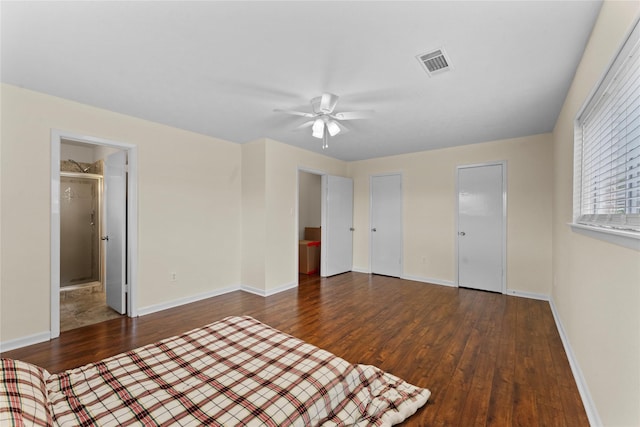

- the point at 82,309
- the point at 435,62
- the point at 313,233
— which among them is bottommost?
the point at 82,309

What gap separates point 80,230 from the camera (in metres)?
4.95

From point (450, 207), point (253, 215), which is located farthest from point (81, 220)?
point (450, 207)

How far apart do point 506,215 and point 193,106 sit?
4.68 metres

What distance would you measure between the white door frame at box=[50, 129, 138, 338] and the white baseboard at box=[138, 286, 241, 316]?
126 mm

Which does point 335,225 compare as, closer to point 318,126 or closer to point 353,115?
point 353,115

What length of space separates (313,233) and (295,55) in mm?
4808

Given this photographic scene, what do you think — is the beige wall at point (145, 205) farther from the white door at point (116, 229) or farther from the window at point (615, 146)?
the window at point (615, 146)

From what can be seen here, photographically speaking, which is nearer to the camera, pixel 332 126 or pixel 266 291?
pixel 332 126

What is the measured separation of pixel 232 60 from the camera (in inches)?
82.6

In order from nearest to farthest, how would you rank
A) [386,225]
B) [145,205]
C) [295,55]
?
1. [295,55]
2. [145,205]
3. [386,225]

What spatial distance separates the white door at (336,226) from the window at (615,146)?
3755 millimetres

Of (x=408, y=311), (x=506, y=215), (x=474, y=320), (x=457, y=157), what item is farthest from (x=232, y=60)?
(x=506, y=215)

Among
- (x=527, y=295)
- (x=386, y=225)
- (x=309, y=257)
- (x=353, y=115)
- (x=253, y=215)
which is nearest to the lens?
(x=353, y=115)

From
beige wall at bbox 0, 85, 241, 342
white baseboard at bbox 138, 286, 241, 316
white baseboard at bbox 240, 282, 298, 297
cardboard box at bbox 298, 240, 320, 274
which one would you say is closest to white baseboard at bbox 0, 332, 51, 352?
beige wall at bbox 0, 85, 241, 342
